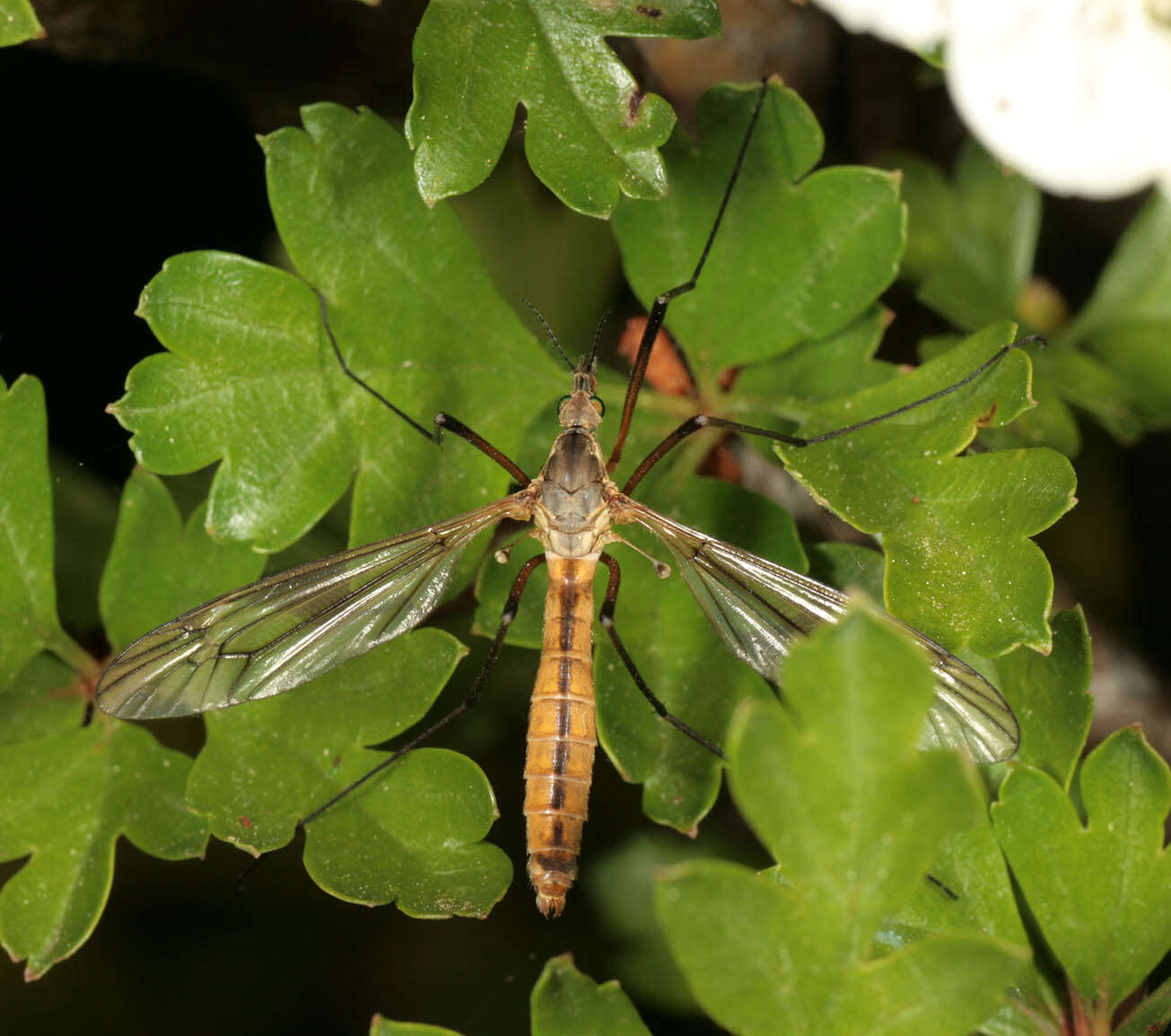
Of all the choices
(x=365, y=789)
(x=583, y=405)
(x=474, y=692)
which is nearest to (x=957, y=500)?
(x=583, y=405)

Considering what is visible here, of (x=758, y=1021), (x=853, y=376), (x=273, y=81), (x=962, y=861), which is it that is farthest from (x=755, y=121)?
(x=758, y=1021)

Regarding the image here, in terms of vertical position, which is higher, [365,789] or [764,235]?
[764,235]

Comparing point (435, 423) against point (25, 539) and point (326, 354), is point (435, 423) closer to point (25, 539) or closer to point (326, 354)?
point (326, 354)

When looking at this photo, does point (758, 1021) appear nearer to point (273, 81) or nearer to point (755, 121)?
point (755, 121)

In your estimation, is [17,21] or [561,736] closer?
[17,21]

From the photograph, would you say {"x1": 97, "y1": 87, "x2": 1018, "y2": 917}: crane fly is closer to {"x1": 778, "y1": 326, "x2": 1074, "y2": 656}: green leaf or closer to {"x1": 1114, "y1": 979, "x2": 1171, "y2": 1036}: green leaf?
{"x1": 778, "y1": 326, "x2": 1074, "y2": 656}: green leaf

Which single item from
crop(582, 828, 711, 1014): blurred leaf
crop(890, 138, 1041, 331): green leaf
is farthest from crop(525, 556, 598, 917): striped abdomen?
crop(890, 138, 1041, 331): green leaf
